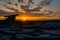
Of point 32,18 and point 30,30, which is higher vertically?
A: point 32,18

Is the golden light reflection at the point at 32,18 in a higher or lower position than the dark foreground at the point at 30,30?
higher

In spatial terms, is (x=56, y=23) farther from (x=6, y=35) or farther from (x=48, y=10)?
(x=6, y=35)

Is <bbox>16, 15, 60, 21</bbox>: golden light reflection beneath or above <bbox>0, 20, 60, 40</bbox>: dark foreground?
above

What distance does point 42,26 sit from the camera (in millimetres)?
3758

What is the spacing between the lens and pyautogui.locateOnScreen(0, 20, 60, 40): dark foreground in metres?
3.71

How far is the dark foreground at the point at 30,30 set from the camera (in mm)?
3707

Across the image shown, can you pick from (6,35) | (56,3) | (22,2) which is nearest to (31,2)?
(22,2)

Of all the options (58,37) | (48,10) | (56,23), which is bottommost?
(58,37)

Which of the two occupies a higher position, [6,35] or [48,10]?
[48,10]

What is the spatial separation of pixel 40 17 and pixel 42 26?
0.18 m

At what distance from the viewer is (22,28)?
3.74 m

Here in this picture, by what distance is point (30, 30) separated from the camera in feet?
12.3

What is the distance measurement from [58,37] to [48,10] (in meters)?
0.50

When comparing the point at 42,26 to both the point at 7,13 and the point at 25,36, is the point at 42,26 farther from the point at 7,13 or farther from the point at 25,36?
the point at 7,13
